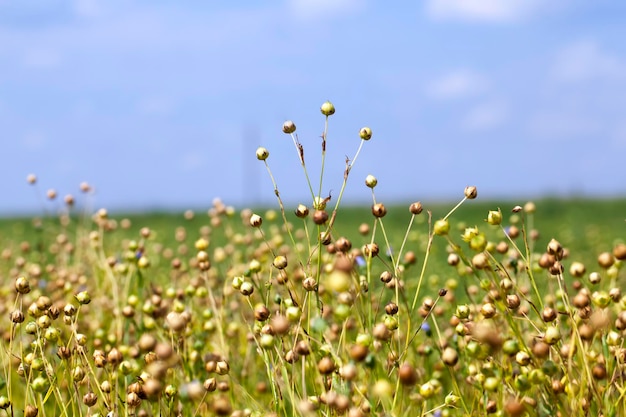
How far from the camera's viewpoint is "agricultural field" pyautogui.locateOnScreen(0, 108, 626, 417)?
1.46m

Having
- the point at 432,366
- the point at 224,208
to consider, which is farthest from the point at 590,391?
the point at 224,208

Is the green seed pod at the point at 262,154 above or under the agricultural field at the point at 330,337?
above

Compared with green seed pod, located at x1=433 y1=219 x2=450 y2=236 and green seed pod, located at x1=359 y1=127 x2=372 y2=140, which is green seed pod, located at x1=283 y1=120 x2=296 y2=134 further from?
green seed pod, located at x1=433 y1=219 x2=450 y2=236

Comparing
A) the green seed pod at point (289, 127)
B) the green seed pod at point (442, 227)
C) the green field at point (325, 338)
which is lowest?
the green field at point (325, 338)

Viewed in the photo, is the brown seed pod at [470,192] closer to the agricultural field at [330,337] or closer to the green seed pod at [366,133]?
the agricultural field at [330,337]

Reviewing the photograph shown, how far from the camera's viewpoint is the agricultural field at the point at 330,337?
1.46 metres

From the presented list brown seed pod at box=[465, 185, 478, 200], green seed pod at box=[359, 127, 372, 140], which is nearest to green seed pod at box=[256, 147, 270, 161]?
green seed pod at box=[359, 127, 372, 140]

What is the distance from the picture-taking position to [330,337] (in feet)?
7.82

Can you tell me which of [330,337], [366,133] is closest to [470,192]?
[366,133]

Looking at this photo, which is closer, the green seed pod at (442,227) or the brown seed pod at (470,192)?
the green seed pod at (442,227)

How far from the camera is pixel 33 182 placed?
354cm

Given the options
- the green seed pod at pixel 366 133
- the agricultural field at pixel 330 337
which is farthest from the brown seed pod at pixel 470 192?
the green seed pod at pixel 366 133

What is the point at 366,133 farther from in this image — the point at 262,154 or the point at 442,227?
the point at 442,227

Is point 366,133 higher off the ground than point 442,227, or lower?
higher
